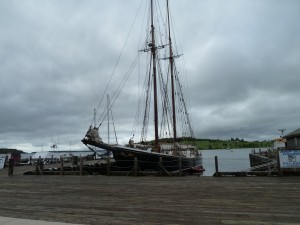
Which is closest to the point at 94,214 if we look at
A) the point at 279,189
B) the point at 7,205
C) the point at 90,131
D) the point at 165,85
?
the point at 7,205

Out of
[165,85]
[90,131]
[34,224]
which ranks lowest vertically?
[34,224]

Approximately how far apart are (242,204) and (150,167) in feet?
61.2

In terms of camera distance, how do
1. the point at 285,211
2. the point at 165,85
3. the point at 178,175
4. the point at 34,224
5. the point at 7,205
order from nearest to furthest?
1. the point at 34,224
2. the point at 285,211
3. the point at 7,205
4. the point at 178,175
5. the point at 165,85

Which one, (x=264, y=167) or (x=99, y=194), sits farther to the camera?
(x=264, y=167)


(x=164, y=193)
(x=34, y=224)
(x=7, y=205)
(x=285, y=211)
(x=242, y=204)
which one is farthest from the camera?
(x=164, y=193)

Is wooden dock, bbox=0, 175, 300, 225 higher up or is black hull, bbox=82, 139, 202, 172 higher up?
black hull, bbox=82, 139, 202, 172

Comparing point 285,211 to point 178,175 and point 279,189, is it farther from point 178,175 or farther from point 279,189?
point 178,175

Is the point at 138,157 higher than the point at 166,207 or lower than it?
higher

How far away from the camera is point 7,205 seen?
9805mm

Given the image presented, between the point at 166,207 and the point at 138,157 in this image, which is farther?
the point at 138,157

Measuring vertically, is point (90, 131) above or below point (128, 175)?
above

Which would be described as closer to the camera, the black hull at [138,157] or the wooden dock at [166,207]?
the wooden dock at [166,207]

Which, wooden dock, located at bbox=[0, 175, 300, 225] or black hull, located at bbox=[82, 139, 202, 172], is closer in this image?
wooden dock, located at bbox=[0, 175, 300, 225]

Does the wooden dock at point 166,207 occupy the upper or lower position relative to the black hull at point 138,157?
lower
